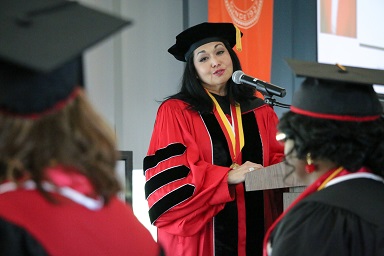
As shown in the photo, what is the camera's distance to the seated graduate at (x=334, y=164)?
188cm

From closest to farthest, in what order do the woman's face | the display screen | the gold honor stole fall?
1. the gold honor stole
2. the woman's face
3. the display screen

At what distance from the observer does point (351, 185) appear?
1979mm

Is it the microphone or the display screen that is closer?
the microphone

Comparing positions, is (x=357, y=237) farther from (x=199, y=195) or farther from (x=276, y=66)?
(x=276, y=66)

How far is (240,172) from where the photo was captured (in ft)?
11.5

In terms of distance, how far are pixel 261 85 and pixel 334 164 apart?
1.51 m

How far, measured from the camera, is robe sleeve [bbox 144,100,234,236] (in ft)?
11.7

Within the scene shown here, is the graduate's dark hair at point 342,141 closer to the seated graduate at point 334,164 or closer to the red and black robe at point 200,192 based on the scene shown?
the seated graduate at point 334,164

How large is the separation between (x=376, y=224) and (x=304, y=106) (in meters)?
0.45

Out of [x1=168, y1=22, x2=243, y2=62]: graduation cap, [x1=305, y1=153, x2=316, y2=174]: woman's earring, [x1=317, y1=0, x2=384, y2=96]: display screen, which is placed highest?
[x1=317, y1=0, x2=384, y2=96]: display screen

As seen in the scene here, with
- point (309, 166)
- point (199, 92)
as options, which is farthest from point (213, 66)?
point (309, 166)

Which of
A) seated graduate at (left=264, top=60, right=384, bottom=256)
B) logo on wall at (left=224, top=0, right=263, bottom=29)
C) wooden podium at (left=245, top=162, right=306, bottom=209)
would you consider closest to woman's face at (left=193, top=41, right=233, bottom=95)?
wooden podium at (left=245, top=162, right=306, bottom=209)

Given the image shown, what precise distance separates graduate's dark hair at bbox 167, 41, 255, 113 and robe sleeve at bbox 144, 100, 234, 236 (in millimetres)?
114

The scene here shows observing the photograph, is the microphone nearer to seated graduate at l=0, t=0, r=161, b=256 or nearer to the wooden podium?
the wooden podium
